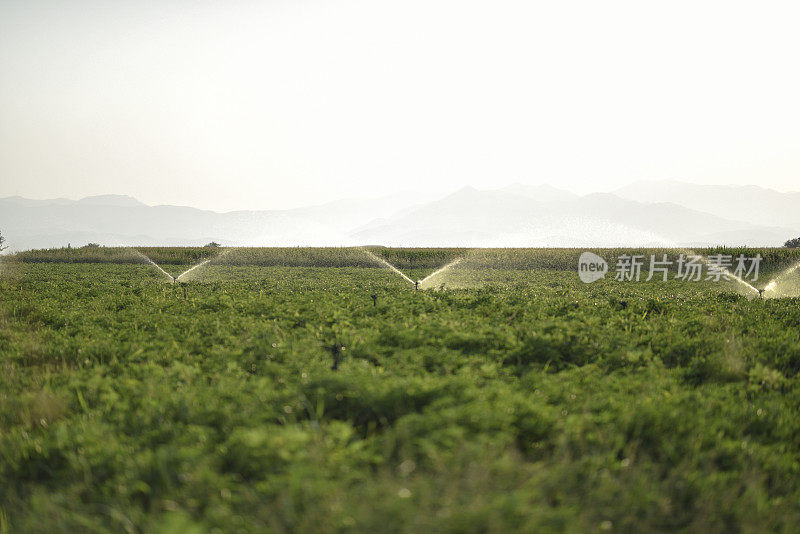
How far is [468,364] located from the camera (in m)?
6.43

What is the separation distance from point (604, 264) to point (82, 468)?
41.1 meters

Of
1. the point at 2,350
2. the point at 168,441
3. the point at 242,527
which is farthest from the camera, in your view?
the point at 2,350

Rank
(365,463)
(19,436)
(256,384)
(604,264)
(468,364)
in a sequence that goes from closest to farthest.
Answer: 1. (365,463)
2. (19,436)
3. (256,384)
4. (468,364)
5. (604,264)

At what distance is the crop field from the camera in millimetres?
2943

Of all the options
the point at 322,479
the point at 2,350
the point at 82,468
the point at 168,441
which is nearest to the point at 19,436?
the point at 82,468

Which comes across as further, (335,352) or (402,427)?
(335,352)

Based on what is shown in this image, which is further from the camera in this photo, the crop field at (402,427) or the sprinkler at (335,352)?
the sprinkler at (335,352)

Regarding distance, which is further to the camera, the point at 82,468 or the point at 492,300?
the point at 492,300

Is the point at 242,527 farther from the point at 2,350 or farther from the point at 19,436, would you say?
the point at 2,350

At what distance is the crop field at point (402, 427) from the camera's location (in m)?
2.94

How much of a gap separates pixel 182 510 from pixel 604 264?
1617 inches

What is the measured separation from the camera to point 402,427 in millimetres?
3750

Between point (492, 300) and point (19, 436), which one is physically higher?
point (492, 300)

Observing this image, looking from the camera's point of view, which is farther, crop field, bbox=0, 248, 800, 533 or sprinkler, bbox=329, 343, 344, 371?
sprinkler, bbox=329, 343, 344, 371
